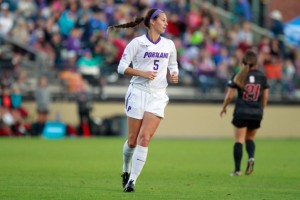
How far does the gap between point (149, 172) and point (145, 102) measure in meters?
4.69

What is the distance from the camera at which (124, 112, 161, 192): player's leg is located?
540 inches

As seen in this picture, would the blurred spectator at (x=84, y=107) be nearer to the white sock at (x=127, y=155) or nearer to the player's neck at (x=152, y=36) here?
the white sock at (x=127, y=155)

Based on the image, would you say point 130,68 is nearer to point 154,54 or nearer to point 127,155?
point 154,54

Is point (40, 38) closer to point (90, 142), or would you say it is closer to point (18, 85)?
point (18, 85)

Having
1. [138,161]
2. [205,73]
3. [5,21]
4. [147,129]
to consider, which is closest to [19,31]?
[5,21]

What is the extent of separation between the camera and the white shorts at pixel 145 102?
549 inches

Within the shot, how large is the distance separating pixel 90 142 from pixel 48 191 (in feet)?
52.3

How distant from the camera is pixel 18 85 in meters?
32.5

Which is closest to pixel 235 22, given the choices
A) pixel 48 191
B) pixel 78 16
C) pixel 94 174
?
pixel 78 16

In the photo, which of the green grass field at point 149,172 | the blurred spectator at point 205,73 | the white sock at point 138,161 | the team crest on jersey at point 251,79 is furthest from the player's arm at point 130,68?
the blurred spectator at point 205,73

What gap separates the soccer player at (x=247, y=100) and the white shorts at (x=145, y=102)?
3.97 m

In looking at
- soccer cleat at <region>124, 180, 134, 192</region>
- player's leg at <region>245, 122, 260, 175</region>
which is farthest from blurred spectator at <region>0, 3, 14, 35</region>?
soccer cleat at <region>124, 180, 134, 192</region>

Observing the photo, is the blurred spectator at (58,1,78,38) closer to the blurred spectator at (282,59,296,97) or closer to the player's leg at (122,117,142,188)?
the blurred spectator at (282,59,296,97)

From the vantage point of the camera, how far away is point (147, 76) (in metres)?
13.8
